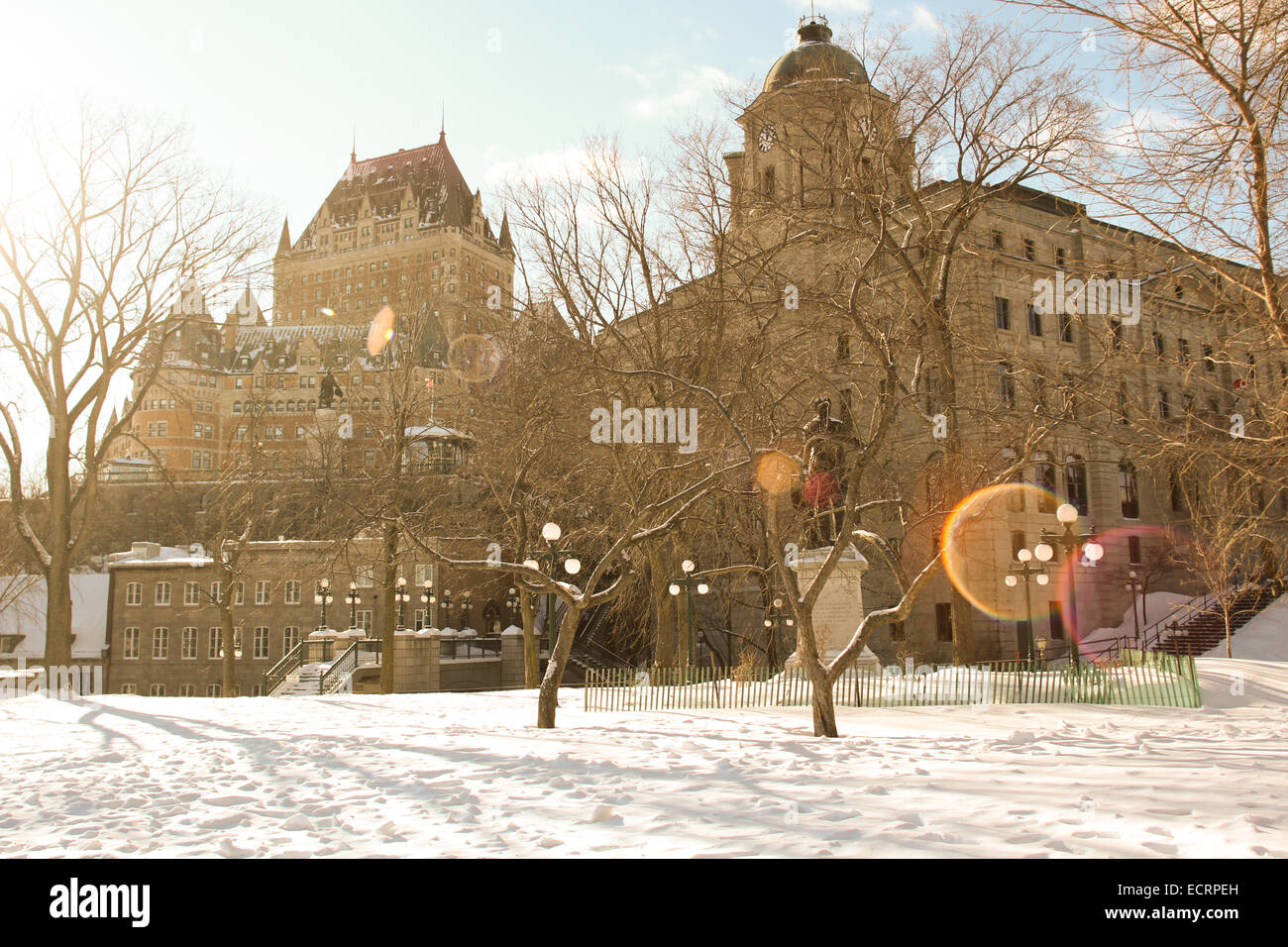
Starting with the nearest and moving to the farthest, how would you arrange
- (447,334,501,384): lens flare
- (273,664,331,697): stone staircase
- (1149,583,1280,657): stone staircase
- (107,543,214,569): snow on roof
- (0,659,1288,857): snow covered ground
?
(0,659,1288,857): snow covered ground → (273,664,331,697): stone staircase → (1149,583,1280,657): stone staircase → (447,334,501,384): lens flare → (107,543,214,569): snow on roof

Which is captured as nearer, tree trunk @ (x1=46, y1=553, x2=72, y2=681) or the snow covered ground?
the snow covered ground

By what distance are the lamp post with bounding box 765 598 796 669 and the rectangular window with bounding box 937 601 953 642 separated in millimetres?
11444

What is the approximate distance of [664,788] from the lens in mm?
8336

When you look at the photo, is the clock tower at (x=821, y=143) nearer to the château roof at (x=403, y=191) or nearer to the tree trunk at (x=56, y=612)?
the tree trunk at (x=56, y=612)

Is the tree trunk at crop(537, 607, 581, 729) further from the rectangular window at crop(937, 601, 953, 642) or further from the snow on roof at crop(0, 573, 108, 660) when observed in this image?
the snow on roof at crop(0, 573, 108, 660)

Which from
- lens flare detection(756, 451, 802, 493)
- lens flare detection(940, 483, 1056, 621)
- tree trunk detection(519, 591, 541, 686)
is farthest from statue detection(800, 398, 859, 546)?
lens flare detection(940, 483, 1056, 621)

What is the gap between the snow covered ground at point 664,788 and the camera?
20.4 feet

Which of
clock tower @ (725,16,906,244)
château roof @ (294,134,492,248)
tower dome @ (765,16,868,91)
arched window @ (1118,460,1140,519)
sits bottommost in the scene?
arched window @ (1118,460,1140,519)

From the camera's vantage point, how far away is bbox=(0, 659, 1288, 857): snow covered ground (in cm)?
621

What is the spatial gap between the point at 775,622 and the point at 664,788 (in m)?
25.7

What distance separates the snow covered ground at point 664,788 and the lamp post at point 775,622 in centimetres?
1709

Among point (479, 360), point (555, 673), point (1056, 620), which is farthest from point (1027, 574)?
point (1056, 620)
